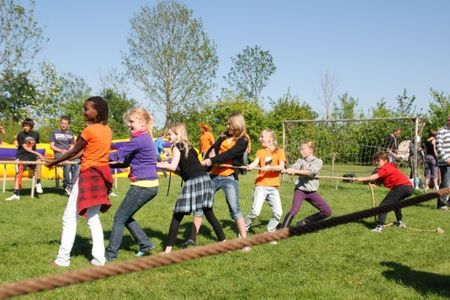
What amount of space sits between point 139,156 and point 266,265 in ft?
6.30

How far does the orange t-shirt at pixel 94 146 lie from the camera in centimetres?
534

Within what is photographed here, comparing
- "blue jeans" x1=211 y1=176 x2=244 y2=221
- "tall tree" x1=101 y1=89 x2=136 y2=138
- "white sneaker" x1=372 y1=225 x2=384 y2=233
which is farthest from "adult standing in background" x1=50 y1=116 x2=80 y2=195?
"tall tree" x1=101 y1=89 x2=136 y2=138

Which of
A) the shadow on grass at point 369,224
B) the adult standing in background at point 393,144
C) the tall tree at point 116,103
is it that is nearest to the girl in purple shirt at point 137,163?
the shadow on grass at point 369,224

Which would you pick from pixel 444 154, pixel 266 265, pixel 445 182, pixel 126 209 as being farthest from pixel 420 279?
pixel 445 182

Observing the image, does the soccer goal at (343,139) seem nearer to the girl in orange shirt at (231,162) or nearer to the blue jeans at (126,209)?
the girl in orange shirt at (231,162)

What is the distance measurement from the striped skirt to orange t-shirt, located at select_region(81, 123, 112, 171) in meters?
1.14

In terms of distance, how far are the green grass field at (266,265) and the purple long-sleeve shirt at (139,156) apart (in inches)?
42.5

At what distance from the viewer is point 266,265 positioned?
19.2 ft

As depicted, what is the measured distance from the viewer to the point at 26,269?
5.46 metres

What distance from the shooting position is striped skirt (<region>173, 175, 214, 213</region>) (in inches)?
242

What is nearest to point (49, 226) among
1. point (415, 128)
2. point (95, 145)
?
point (95, 145)

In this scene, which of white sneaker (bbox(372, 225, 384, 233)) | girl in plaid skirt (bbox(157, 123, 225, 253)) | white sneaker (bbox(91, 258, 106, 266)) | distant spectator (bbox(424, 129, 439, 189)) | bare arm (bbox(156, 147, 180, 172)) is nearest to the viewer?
white sneaker (bbox(91, 258, 106, 266))

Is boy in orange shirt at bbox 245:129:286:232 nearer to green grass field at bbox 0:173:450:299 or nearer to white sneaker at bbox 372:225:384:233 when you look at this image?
green grass field at bbox 0:173:450:299

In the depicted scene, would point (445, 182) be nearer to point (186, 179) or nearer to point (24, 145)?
point (186, 179)
